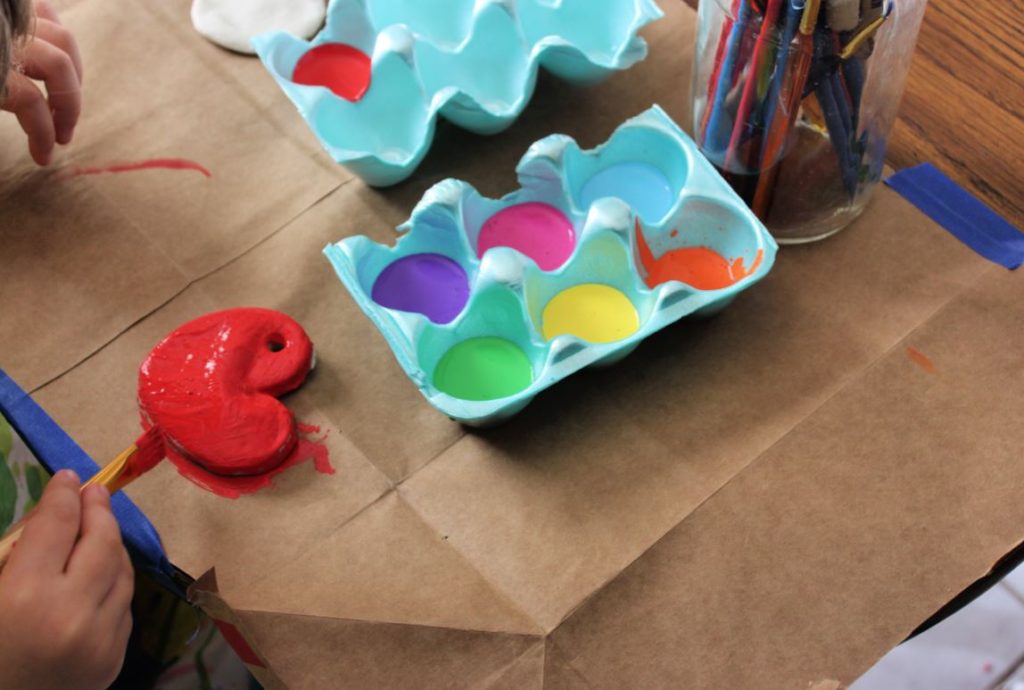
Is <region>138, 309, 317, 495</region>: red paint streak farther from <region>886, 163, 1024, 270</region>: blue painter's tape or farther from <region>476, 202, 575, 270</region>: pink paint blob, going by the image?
<region>886, 163, 1024, 270</region>: blue painter's tape

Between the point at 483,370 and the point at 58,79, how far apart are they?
14.1 inches

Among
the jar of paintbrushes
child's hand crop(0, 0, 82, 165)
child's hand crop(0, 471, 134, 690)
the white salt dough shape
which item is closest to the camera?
child's hand crop(0, 471, 134, 690)

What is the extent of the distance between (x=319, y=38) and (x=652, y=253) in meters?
0.30

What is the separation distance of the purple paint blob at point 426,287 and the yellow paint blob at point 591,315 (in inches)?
2.3

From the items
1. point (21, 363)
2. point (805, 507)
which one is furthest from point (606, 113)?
point (21, 363)

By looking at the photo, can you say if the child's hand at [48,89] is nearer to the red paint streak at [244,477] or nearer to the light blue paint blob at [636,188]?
the red paint streak at [244,477]

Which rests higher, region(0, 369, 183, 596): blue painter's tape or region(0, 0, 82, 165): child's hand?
region(0, 0, 82, 165): child's hand

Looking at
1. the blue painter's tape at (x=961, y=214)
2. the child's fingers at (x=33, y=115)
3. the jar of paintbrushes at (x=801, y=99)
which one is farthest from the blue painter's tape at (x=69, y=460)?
the blue painter's tape at (x=961, y=214)

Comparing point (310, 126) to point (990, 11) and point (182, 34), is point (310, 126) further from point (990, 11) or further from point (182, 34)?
point (990, 11)

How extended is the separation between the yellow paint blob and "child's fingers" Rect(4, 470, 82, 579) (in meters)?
0.29

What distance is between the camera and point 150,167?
2.56ft

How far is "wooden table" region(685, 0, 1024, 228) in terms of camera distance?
0.75 m

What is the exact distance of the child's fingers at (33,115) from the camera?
28.0 inches

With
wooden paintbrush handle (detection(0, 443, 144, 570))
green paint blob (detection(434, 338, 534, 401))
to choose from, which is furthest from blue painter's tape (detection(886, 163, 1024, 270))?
wooden paintbrush handle (detection(0, 443, 144, 570))
